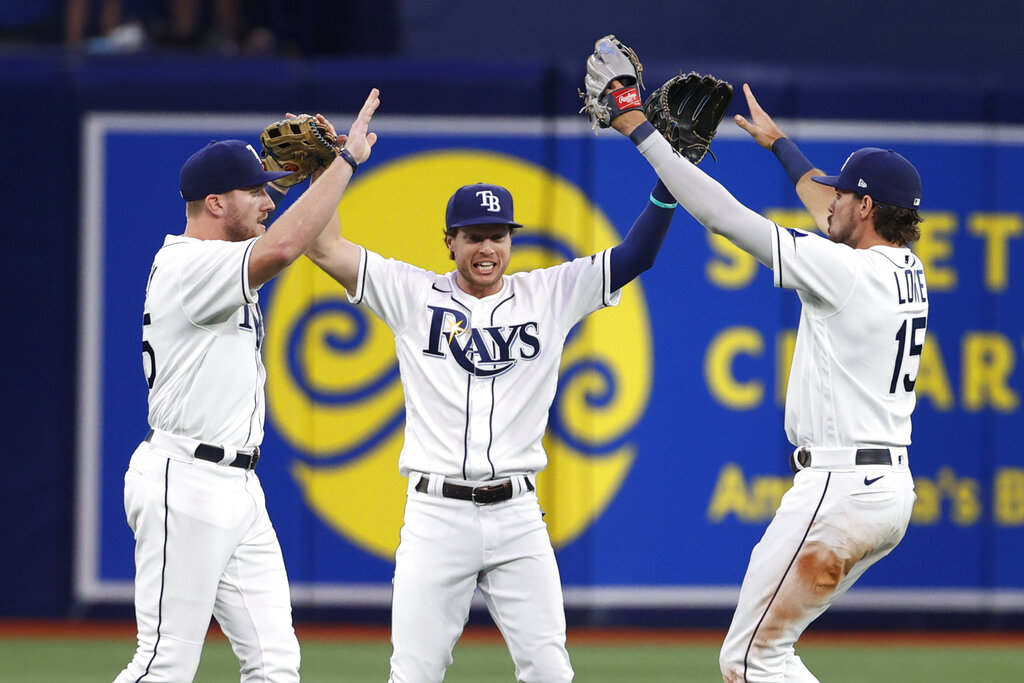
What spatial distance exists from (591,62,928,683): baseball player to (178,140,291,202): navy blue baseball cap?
127 cm

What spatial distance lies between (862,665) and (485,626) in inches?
90.9

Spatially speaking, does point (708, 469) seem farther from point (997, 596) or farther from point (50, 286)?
point (50, 286)

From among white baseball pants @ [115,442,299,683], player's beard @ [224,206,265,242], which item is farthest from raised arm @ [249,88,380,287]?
white baseball pants @ [115,442,299,683]

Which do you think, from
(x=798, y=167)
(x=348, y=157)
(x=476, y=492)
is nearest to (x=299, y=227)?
(x=348, y=157)

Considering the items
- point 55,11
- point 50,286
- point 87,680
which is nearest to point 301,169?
point 87,680

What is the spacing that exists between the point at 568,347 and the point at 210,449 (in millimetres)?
3959

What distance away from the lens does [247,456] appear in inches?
176

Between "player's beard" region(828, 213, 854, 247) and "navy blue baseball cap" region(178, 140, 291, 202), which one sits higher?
"navy blue baseball cap" region(178, 140, 291, 202)

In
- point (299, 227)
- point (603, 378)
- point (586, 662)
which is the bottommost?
point (586, 662)

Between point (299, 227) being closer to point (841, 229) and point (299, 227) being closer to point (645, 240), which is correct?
point (645, 240)

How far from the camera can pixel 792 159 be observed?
5.42 meters

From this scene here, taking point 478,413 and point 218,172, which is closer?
point 478,413

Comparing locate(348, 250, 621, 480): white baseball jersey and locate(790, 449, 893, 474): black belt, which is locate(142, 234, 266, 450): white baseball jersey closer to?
locate(348, 250, 621, 480): white baseball jersey

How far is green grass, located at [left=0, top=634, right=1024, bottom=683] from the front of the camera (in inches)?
265
